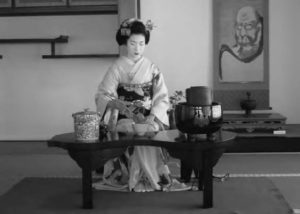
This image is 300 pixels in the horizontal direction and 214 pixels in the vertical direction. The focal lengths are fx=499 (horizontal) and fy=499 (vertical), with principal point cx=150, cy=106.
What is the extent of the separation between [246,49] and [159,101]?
91.2 inches

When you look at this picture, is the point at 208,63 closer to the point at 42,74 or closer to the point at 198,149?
the point at 42,74

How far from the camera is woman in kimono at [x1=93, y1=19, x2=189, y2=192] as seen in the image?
384 centimetres

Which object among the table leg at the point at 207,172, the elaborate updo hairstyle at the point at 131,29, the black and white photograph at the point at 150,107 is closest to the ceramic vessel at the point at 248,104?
the black and white photograph at the point at 150,107

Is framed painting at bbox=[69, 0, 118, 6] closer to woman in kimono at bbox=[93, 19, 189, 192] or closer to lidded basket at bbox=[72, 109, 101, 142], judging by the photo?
woman in kimono at bbox=[93, 19, 189, 192]

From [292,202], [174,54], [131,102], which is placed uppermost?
[174,54]

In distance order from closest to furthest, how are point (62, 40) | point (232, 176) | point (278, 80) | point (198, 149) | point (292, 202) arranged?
point (198, 149) → point (292, 202) → point (232, 176) → point (278, 80) → point (62, 40)

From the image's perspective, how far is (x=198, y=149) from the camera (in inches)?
128

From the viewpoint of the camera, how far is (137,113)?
3.88 m

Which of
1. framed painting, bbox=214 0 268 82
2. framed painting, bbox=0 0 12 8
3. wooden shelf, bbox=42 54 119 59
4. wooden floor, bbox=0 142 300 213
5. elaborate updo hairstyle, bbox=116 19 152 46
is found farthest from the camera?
framed painting, bbox=0 0 12 8

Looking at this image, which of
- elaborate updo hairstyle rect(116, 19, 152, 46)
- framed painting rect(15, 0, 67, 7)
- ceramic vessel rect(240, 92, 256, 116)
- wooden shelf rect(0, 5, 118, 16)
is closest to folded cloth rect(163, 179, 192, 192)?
elaborate updo hairstyle rect(116, 19, 152, 46)

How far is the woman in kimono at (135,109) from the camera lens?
3.84m

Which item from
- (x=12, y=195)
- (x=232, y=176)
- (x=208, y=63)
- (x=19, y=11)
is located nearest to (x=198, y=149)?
(x=232, y=176)

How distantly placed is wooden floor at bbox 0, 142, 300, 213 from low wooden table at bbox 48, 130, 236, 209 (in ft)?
2.31

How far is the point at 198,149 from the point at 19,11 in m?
4.08
